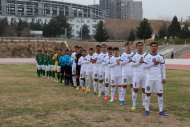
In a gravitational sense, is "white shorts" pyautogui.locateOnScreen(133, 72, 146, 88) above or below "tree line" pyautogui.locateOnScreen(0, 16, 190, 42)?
below

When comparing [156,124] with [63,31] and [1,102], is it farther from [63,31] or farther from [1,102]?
[63,31]

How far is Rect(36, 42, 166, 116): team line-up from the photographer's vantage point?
11617 mm

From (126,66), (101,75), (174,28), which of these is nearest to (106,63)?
(101,75)

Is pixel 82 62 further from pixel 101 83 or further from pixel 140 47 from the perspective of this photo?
pixel 140 47

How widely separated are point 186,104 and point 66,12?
484ft

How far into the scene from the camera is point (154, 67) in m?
11.6

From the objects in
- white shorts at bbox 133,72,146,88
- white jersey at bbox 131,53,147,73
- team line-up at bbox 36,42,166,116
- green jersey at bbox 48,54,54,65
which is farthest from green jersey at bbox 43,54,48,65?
white shorts at bbox 133,72,146,88

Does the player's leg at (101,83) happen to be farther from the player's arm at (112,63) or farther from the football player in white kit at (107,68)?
the player's arm at (112,63)

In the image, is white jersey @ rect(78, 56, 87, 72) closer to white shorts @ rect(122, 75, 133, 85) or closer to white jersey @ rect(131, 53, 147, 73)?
white shorts @ rect(122, 75, 133, 85)

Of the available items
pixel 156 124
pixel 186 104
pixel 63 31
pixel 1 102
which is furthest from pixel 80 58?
pixel 63 31

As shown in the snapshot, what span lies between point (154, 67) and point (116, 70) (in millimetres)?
2885

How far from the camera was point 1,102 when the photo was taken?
14.2 m

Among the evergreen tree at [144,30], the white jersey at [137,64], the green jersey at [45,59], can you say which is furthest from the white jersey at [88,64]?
the evergreen tree at [144,30]

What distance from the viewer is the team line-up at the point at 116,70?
11617 mm
